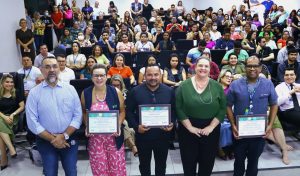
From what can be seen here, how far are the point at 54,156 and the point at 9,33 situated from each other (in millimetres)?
5188

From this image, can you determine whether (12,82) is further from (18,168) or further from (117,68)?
(117,68)

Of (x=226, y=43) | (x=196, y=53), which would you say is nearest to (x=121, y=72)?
(x=196, y=53)

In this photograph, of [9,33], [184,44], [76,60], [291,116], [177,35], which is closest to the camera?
[291,116]

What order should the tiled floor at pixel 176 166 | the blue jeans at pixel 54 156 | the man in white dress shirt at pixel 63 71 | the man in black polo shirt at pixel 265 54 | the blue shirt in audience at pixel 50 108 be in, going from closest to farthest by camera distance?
the blue shirt in audience at pixel 50 108, the blue jeans at pixel 54 156, the tiled floor at pixel 176 166, the man in white dress shirt at pixel 63 71, the man in black polo shirt at pixel 265 54

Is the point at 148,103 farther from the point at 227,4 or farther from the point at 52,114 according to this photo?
the point at 227,4

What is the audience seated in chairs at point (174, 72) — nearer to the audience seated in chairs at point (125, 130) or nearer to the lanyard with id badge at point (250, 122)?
the audience seated in chairs at point (125, 130)

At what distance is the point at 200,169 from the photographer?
2980 millimetres

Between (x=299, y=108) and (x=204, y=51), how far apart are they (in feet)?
8.40

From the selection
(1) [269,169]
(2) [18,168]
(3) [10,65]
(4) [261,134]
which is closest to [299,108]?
(1) [269,169]

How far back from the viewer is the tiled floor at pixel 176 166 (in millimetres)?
3777

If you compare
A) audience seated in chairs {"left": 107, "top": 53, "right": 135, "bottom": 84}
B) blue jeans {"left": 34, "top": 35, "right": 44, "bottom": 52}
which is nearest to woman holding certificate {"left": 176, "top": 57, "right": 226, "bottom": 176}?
audience seated in chairs {"left": 107, "top": 53, "right": 135, "bottom": 84}

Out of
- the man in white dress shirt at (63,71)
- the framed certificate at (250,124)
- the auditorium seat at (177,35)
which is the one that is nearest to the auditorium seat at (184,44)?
the auditorium seat at (177,35)

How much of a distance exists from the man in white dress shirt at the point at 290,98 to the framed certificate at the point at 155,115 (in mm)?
2134

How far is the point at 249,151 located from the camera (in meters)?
3.07
